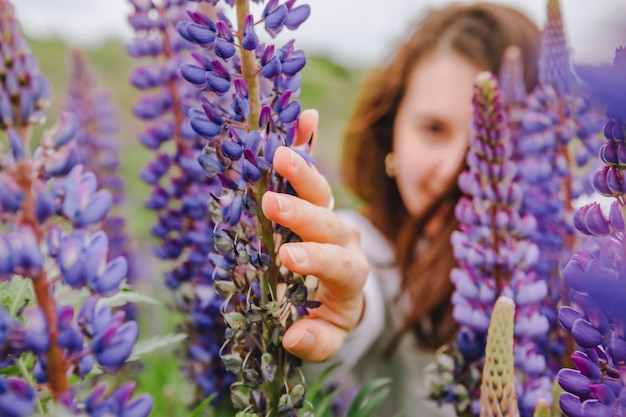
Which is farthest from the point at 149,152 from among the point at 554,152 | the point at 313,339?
the point at 554,152

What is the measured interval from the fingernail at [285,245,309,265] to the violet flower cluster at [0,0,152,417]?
12.1 inches

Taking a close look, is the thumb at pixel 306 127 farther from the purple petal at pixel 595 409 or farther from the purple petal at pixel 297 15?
the purple petal at pixel 595 409

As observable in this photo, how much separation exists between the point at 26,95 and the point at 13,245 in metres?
0.18

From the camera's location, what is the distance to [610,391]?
94cm

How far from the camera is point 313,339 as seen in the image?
4.09ft

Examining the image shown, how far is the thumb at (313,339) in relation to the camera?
1165 mm

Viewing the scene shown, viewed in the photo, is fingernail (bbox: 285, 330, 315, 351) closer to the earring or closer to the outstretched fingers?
the outstretched fingers

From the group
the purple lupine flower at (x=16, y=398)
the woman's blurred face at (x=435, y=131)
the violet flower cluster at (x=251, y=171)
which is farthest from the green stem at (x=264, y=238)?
the woman's blurred face at (x=435, y=131)

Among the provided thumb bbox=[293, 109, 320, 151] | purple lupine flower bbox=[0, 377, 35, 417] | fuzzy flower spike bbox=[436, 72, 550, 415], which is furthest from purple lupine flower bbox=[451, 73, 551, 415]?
purple lupine flower bbox=[0, 377, 35, 417]

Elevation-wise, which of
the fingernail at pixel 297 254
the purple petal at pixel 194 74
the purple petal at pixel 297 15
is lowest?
the fingernail at pixel 297 254

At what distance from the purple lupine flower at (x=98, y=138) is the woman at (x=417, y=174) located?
934mm

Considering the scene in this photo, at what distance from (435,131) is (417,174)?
8.1 inches

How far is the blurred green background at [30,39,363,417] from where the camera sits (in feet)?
7.61

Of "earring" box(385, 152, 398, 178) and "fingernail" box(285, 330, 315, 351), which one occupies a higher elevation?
"fingernail" box(285, 330, 315, 351)
